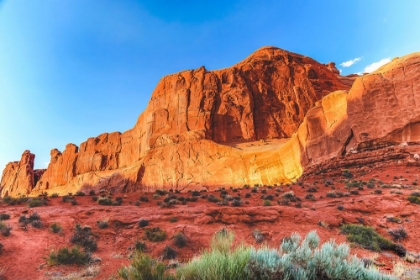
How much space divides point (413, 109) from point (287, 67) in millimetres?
33527

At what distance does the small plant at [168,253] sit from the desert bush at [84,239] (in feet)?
Answer: 7.70

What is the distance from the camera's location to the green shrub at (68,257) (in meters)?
7.11

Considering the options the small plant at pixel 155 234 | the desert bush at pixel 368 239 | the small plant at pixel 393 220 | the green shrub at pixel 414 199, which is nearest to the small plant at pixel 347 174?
the green shrub at pixel 414 199

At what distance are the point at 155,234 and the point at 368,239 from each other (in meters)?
7.51

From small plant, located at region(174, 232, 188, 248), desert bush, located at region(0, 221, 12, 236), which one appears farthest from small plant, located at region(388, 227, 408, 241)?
desert bush, located at region(0, 221, 12, 236)

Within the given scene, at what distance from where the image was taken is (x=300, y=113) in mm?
47688

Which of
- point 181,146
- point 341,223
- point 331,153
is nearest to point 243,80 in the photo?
point 181,146

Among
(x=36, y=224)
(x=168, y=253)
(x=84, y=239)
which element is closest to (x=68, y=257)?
(x=84, y=239)

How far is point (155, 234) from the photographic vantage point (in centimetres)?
938

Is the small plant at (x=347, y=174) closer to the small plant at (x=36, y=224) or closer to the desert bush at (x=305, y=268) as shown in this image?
the desert bush at (x=305, y=268)

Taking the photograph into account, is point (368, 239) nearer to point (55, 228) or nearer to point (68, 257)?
point (68, 257)

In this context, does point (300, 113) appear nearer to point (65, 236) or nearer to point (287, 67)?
point (287, 67)

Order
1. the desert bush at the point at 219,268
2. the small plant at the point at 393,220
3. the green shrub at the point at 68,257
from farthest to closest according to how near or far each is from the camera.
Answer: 1. the small plant at the point at 393,220
2. the green shrub at the point at 68,257
3. the desert bush at the point at 219,268

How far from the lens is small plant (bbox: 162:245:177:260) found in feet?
26.1
